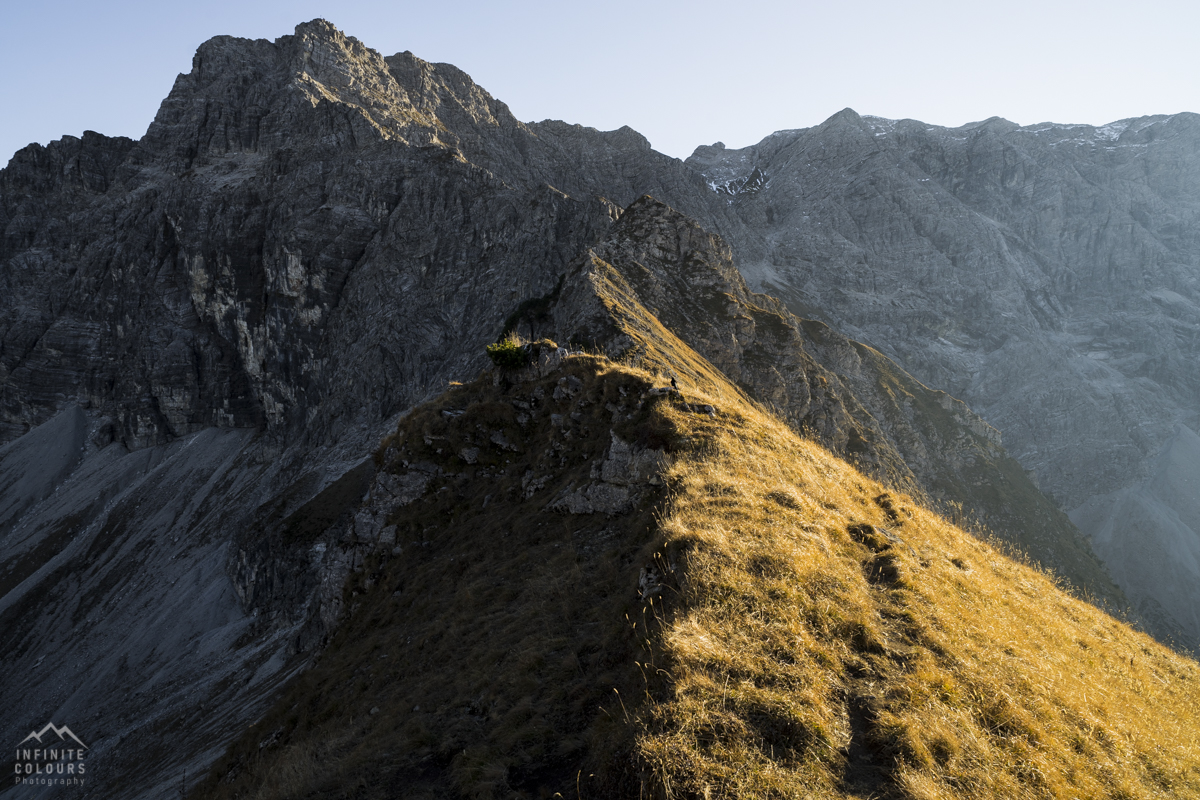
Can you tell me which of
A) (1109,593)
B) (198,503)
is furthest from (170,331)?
(1109,593)

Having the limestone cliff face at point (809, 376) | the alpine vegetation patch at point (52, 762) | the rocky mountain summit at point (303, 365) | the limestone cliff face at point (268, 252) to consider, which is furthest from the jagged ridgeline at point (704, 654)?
the limestone cliff face at point (268, 252)

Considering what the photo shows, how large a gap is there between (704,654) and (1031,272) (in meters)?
198

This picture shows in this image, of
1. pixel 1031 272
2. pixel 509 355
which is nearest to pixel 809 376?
pixel 509 355

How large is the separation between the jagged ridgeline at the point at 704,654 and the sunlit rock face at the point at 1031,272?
122741 mm

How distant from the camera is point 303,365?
108938 mm

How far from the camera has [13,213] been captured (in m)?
143

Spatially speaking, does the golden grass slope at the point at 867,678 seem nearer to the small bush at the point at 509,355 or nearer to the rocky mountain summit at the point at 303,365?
the rocky mountain summit at the point at 303,365

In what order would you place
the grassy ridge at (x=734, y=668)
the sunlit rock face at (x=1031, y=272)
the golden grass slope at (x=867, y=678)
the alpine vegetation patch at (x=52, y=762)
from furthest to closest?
the sunlit rock face at (x=1031, y=272) < the alpine vegetation patch at (x=52, y=762) < the grassy ridge at (x=734, y=668) < the golden grass slope at (x=867, y=678)

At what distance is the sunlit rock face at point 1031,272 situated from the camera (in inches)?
4658

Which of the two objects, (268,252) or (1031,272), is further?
(1031,272)

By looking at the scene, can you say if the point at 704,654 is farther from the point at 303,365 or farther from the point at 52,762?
the point at 303,365

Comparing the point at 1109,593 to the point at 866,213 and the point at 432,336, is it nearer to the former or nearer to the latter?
the point at 432,336

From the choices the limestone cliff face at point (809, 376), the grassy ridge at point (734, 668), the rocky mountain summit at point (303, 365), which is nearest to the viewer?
the grassy ridge at point (734, 668)

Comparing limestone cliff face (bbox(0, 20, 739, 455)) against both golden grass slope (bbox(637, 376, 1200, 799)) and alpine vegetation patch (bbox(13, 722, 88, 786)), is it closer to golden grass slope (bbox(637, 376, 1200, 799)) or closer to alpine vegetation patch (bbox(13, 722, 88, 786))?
alpine vegetation patch (bbox(13, 722, 88, 786))
